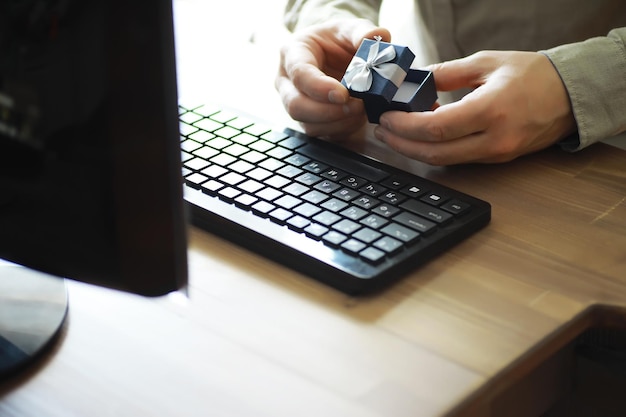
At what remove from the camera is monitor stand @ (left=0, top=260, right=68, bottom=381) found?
0.52 metres

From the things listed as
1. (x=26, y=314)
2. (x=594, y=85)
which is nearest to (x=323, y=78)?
(x=594, y=85)

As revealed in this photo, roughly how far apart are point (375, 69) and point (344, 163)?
9cm

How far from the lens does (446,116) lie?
750 mm

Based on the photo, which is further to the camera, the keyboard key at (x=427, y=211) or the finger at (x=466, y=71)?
the finger at (x=466, y=71)

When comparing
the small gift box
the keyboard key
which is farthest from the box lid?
the keyboard key

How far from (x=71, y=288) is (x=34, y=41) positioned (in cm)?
22

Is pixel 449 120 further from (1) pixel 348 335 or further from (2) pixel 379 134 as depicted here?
(1) pixel 348 335

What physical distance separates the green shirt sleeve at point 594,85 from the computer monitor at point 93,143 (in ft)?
1.58

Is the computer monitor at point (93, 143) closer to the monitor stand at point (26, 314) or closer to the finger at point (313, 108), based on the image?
the monitor stand at point (26, 314)

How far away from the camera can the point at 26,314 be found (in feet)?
1.86

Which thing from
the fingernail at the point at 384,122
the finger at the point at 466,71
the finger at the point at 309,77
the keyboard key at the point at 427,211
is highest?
the finger at the point at 466,71

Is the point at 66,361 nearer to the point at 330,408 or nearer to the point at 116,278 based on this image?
the point at 116,278

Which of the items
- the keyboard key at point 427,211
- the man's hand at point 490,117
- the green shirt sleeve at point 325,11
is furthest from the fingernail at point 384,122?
the green shirt sleeve at point 325,11

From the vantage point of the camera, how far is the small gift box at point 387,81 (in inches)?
29.7
